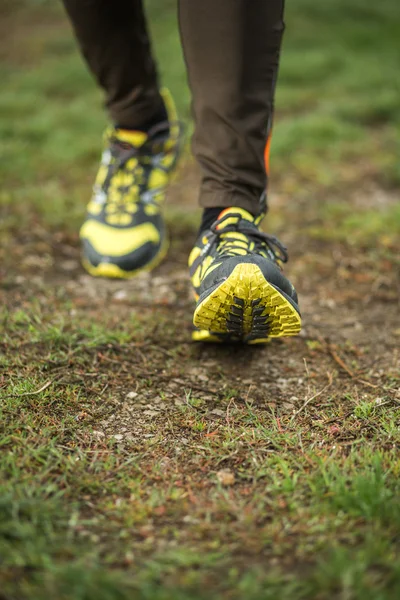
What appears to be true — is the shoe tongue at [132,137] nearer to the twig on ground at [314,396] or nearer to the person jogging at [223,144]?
the person jogging at [223,144]

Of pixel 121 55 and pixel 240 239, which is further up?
pixel 121 55

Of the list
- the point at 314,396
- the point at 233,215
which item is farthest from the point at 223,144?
the point at 314,396

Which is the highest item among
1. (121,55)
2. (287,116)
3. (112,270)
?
(121,55)

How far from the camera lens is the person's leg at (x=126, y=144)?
86.6 inches

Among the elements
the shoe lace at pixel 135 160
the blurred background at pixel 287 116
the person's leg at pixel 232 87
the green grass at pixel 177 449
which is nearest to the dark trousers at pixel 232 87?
the person's leg at pixel 232 87

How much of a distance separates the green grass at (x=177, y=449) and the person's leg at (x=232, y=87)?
54 centimetres

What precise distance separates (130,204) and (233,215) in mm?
798

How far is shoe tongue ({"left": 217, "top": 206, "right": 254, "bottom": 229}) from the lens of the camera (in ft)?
5.64

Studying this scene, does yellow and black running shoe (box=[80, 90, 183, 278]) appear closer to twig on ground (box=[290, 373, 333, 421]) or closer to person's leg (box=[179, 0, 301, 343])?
person's leg (box=[179, 0, 301, 343])

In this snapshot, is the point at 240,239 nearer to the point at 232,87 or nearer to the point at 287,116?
the point at 232,87

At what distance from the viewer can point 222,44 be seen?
1.57 metres

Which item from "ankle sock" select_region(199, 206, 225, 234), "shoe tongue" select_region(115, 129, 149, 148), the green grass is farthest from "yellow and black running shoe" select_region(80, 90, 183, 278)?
"ankle sock" select_region(199, 206, 225, 234)

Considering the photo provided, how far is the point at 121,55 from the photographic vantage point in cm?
225

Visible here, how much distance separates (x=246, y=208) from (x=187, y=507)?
91cm
